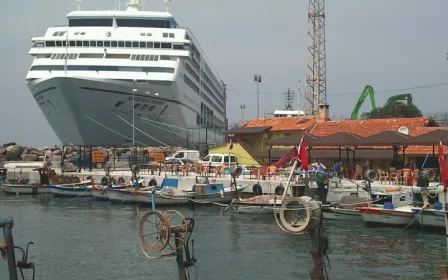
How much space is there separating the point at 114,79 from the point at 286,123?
15.1 meters

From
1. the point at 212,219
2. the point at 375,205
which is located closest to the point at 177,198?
the point at 212,219

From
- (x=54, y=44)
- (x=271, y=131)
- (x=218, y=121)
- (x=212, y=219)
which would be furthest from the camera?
(x=218, y=121)

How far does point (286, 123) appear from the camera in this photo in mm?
48062

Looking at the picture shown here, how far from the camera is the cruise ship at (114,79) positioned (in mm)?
51812

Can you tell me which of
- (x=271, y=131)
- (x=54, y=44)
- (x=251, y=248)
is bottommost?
(x=251, y=248)

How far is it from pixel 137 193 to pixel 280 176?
8777mm

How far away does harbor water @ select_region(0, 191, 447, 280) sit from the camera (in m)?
18.0

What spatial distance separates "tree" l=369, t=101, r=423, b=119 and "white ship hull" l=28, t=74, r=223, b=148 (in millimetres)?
20031

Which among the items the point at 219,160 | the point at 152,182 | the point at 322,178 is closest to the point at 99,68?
the point at 219,160

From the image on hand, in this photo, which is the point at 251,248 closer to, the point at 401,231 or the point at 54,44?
the point at 401,231

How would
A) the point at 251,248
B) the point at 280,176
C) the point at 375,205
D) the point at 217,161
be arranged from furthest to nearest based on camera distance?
the point at 217,161, the point at 280,176, the point at 375,205, the point at 251,248

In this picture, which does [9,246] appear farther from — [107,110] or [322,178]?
[107,110]

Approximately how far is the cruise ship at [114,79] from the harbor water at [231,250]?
73.8 ft

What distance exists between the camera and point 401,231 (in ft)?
79.7
